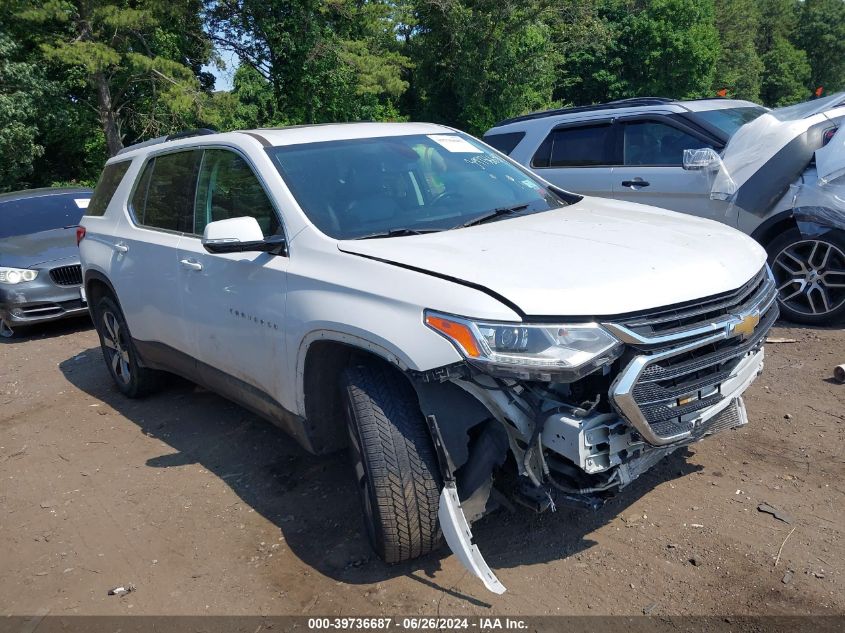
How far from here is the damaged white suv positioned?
2658 mm

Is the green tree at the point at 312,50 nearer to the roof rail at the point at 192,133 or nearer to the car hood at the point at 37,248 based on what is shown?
the car hood at the point at 37,248

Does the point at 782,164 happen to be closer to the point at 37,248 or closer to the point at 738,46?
the point at 37,248

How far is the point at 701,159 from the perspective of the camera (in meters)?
6.03

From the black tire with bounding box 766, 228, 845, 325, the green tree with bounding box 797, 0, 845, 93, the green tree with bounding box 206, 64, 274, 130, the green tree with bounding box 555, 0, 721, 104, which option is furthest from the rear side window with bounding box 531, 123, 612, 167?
the green tree with bounding box 797, 0, 845, 93

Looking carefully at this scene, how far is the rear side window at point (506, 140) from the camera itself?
827 centimetres

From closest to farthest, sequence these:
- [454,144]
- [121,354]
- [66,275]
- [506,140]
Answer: [454,144], [121,354], [66,275], [506,140]

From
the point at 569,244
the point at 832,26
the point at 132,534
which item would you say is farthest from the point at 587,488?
the point at 832,26

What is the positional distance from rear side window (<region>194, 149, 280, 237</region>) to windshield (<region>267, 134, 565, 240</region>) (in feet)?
0.63

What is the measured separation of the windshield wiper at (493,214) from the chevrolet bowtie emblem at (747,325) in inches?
50.2

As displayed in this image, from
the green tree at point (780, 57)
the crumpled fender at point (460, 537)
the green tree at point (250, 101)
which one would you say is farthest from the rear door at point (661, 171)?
the green tree at point (780, 57)

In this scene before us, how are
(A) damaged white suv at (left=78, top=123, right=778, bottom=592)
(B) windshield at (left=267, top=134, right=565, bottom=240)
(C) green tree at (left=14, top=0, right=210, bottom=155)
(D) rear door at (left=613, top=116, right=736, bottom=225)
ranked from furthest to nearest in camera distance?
(C) green tree at (left=14, top=0, right=210, bottom=155) < (D) rear door at (left=613, top=116, right=736, bottom=225) < (B) windshield at (left=267, top=134, right=565, bottom=240) < (A) damaged white suv at (left=78, top=123, right=778, bottom=592)

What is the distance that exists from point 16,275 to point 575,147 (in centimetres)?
632

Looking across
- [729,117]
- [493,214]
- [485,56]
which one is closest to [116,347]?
[493,214]

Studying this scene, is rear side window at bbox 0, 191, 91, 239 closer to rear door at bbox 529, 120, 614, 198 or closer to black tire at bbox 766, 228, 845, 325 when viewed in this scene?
rear door at bbox 529, 120, 614, 198
